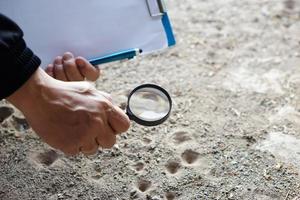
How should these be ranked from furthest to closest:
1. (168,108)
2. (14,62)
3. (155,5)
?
(155,5) → (168,108) → (14,62)

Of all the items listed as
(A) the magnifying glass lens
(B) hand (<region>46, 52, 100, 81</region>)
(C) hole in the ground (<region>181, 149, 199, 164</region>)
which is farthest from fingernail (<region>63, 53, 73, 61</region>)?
(C) hole in the ground (<region>181, 149, 199, 164</region>)

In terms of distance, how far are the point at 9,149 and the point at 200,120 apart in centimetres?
50

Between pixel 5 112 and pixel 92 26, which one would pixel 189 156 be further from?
pixel 5 112

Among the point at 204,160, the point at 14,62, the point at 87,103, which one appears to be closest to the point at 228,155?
the point at 204,160

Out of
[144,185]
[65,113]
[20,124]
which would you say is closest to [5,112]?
[20,124]

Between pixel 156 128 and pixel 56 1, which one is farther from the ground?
pixel 56 1

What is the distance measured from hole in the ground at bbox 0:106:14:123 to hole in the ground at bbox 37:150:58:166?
0.56ft

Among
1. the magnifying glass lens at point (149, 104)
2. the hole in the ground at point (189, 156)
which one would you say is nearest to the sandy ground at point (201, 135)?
the hole in the ground at point (189, 156)

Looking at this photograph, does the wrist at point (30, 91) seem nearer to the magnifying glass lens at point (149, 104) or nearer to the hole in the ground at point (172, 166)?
the magnifying glass lens at point (149, 104)

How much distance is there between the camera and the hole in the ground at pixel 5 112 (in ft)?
4.42

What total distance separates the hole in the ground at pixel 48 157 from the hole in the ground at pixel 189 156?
0.32 m

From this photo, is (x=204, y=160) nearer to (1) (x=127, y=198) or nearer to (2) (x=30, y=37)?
(1) (x=127, y=198)

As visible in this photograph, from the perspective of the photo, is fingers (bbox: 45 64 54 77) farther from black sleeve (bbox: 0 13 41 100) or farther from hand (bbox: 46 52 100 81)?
black sleeve (bbox: 0 13 41 100)

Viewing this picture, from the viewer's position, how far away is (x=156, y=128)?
1.33m
